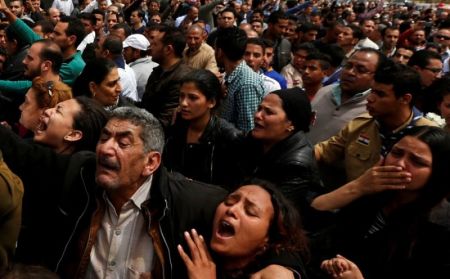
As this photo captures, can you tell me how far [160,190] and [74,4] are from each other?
1063cm

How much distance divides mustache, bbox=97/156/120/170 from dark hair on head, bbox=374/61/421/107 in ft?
6.14

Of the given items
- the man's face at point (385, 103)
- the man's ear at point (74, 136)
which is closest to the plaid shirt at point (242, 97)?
the man's face at point (385, 103)

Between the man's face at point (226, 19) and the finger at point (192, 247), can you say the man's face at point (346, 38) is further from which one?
the finger at point (192, 247)

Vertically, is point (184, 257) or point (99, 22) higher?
point (184, 257)

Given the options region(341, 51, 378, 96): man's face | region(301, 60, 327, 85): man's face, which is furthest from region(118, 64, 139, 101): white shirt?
region(341, 51, 378, 96): man's face

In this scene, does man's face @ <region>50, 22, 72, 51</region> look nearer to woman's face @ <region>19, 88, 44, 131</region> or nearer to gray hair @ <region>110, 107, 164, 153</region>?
woman's face @ <region>19, 88, 44, 131</region>

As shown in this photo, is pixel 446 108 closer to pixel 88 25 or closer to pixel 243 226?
pixel 243 226

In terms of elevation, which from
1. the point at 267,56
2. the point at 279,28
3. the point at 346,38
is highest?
the point at 267,56

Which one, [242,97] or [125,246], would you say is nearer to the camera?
[125,246]

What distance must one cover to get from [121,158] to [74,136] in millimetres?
578

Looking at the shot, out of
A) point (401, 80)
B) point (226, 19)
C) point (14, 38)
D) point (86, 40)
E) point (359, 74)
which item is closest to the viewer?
point (401, 80)

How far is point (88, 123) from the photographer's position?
2.63m

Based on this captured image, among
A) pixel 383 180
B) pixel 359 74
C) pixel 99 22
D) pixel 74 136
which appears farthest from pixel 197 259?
pixel 99 22

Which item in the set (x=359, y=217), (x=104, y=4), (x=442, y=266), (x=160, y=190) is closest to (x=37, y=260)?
(x=160, y=190)
